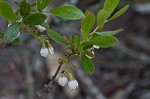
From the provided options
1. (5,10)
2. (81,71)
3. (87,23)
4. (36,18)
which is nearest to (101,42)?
(87,23)

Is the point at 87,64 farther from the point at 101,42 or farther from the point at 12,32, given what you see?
the point at 12,32

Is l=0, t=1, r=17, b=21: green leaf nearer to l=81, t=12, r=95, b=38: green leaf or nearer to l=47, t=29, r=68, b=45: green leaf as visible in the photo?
l=47, t=29, r=68, b=45: green leaf

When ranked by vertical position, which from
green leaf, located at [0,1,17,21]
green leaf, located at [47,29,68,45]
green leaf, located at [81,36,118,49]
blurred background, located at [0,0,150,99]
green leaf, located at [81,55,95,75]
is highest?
green leaf, located at [0,1,17,21]

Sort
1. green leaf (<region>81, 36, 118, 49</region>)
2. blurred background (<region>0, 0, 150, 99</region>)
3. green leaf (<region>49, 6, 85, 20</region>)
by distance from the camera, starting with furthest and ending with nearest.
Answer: blurred background (<region>0, 0, 150, 99</region>) < green leaf (<region>49, 6, 85, 20</region>) < green leaf (<region>81, 36, 118, 49</region>)

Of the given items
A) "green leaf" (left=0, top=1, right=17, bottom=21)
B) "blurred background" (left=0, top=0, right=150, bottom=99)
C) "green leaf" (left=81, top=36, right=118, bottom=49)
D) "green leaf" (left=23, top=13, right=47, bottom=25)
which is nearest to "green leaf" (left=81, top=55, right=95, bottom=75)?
"green leaf" (left=81, top=36, right=118, bottom=49)

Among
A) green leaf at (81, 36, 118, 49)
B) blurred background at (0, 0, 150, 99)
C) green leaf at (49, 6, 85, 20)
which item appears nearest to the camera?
green leaf at (81, 36, 118, 49)

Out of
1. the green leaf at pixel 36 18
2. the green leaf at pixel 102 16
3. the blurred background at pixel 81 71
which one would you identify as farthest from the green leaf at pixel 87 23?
the blurred background at pixel 81 71

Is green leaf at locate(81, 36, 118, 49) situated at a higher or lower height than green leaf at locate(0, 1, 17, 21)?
lower

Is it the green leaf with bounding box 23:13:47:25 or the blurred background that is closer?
the green leaf with bounding box 23:13:47:25

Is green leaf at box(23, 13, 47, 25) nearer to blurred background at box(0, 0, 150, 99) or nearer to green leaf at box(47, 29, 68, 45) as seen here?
green leaf at box(47, 29, 68, 45)
